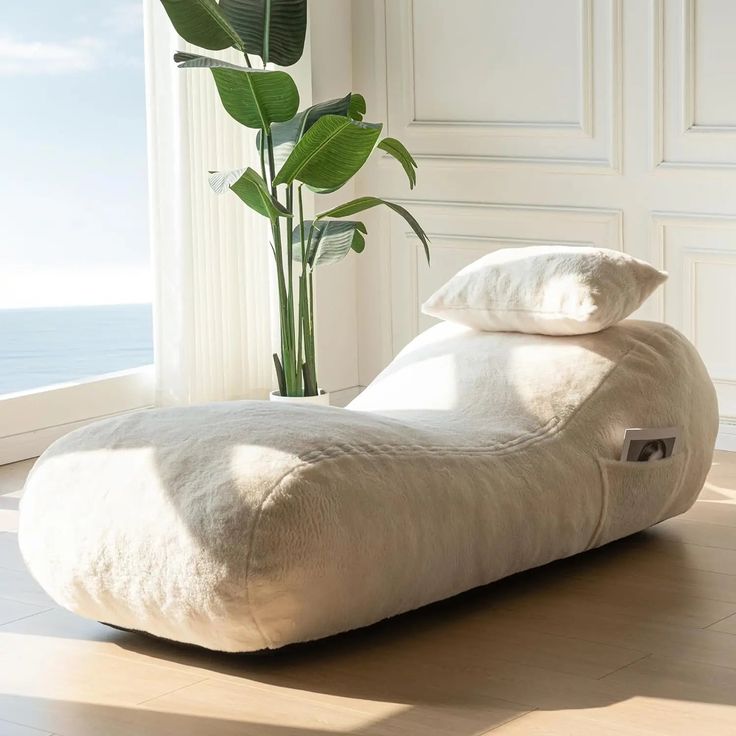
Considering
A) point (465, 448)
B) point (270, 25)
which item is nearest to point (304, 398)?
point (270, 25)

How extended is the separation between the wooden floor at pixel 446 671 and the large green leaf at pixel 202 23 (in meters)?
1.73

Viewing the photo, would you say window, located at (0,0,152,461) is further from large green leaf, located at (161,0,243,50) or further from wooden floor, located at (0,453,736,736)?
wooden floor, located at (0,453,736,736)

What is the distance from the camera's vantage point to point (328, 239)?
3902mm

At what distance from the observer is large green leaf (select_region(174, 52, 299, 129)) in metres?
3.60

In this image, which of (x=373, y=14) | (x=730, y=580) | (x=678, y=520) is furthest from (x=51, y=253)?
(x=730, y=580)

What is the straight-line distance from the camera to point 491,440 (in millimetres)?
2537

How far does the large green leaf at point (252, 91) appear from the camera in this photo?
11.8 feet

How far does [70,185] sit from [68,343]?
784 millimetres

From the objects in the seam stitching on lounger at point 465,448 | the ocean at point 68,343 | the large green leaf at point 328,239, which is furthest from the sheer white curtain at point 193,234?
the seam stitching on lounger at point 465,448

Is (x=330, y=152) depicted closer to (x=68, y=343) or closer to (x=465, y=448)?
(x=465, y=448)

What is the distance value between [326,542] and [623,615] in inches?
24.4

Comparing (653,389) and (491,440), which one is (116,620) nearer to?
(491,440)

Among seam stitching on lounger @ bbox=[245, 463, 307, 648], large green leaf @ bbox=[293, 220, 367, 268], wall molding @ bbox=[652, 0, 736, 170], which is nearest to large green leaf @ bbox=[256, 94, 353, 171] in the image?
large green leaf @ bbox=[293, 220, 367, 268]

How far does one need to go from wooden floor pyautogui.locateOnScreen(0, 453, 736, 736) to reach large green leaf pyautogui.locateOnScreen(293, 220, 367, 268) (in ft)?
4.82
